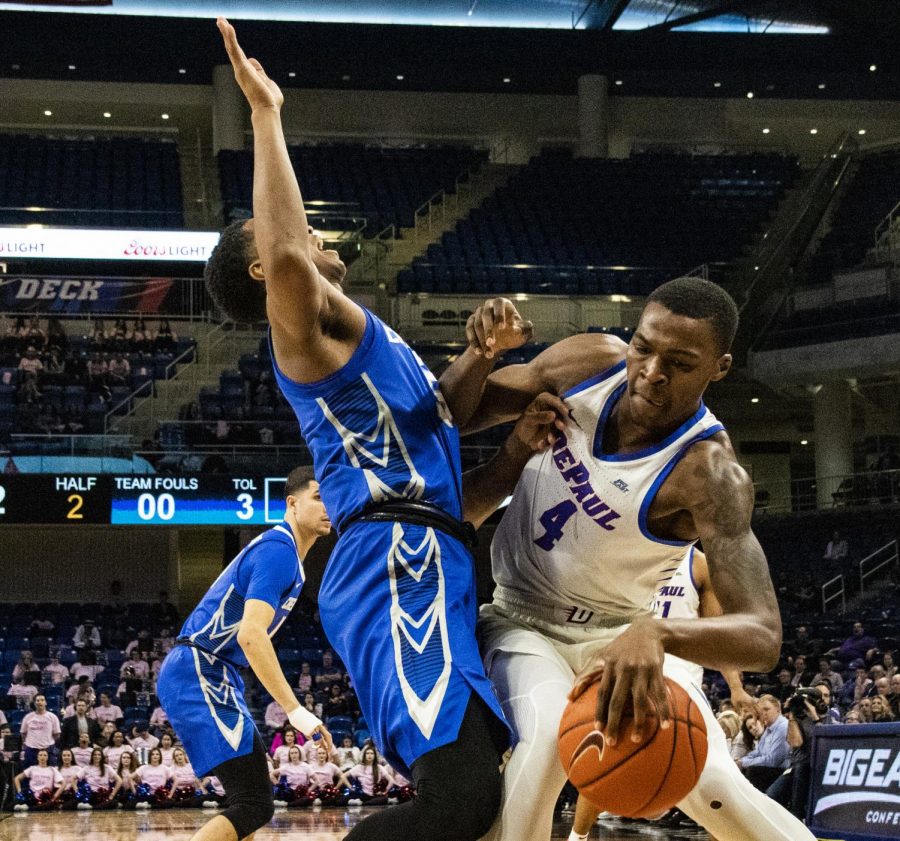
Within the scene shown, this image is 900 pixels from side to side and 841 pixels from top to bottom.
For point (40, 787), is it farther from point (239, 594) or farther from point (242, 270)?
point (242, 270)

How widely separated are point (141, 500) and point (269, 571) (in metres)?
12.1

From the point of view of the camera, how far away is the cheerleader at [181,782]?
14.6 m

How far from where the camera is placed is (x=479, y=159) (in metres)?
26.9

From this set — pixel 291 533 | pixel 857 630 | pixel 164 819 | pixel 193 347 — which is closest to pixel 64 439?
pixel 193 347

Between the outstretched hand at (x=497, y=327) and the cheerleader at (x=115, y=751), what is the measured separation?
12416mm

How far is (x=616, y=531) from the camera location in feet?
11.5

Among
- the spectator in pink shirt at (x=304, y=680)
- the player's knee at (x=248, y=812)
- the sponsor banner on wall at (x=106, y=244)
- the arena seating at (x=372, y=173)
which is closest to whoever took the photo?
the player's knee at (x=248, y=812)

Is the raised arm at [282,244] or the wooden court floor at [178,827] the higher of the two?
the raised arm at [282,244]

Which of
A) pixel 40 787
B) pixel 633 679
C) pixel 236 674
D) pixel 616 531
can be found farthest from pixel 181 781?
pixel 633 679

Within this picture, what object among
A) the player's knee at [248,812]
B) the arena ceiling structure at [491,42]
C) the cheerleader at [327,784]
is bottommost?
the cheerleader at [327,784]

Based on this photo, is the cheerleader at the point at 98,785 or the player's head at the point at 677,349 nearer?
the player's head at the point at 677,349

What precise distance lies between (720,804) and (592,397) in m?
1.14

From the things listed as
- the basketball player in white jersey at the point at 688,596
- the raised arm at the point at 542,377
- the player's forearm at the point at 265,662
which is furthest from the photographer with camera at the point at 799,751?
the raised arm at the point at 542,377

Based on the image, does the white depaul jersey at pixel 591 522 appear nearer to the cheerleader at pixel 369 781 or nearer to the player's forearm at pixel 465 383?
the player's forearm at pixel 465 383
